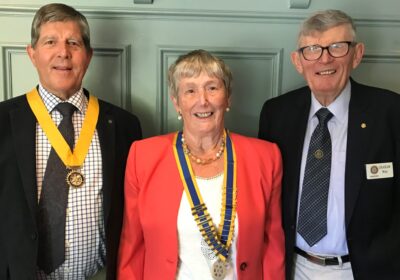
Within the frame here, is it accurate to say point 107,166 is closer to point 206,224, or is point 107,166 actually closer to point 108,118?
point 108,118

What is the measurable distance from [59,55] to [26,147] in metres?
0.42

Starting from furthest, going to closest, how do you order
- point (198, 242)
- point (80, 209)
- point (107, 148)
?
1. point (107, 148)
2. point (80, 209)
3. point (198, 242)

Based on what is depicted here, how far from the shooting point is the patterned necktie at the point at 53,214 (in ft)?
5.82

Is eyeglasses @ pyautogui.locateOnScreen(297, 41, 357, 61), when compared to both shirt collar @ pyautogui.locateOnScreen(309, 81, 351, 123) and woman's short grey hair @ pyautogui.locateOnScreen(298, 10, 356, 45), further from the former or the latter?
shirt collar @ pyautogui.locateOnScreen(309, 81, 351, 123)

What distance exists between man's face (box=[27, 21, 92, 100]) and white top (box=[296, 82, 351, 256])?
1.14m

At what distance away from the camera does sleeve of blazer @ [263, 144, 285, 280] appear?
188 cm

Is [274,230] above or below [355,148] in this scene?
below

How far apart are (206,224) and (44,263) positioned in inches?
28.9

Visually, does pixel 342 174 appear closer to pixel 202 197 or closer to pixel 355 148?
pixel 355 148

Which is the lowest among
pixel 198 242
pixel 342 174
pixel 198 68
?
pixel 198 242

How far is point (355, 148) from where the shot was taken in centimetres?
186

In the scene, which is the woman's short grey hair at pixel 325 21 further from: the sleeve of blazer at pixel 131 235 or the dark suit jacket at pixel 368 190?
the sleeve of blazer at pixel 131 235

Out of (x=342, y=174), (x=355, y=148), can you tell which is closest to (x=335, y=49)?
(x=355, y=148)

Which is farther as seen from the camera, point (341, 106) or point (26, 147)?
point (341, 106)
